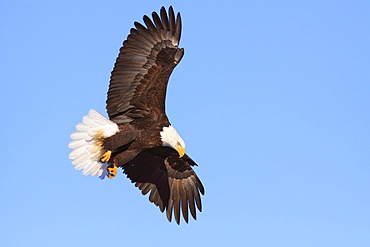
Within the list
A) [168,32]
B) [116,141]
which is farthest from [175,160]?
[168,32]

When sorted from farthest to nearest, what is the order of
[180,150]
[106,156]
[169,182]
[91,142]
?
[169,182], [91,142], [106,156], [180,150]

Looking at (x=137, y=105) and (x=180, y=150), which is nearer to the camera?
(x=180, y=150)

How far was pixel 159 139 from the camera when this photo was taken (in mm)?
9555

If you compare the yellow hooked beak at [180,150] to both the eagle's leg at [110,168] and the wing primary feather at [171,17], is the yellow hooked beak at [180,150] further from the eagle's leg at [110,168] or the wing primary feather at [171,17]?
the wing primary feather at [171,17]

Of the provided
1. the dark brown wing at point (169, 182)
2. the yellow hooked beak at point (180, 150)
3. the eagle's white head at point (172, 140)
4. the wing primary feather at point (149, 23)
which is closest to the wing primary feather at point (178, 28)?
the wing primary feather at point (149, 23)

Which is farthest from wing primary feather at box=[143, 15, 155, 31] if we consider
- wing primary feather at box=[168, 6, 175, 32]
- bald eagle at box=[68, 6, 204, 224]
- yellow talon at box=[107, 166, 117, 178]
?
yellow talon at box=[107, 166, 117, 178]

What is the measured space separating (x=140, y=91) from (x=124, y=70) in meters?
0.35

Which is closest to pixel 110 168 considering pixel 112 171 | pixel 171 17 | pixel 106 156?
pixel 112 171

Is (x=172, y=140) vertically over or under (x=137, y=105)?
under

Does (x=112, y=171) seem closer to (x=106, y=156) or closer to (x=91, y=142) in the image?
(x=106, y=156)

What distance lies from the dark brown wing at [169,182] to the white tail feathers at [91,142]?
588 millimetres

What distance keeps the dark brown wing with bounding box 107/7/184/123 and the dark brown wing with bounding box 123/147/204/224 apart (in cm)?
104

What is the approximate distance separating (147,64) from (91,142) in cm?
131

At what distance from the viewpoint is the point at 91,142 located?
32.0ft
